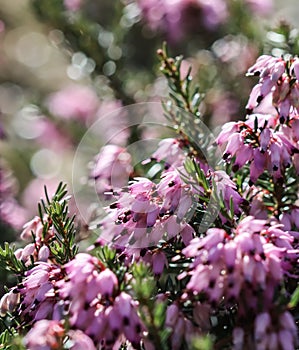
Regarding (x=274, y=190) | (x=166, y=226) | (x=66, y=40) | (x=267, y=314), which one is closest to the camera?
(x=267, y=314)

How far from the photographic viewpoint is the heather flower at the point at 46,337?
2.62 feet

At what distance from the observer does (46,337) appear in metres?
0.80

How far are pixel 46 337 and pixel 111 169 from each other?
0.53 m

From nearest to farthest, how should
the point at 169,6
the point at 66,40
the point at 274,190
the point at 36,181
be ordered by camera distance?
the point at 274,190, the point at 66,40, the point at 169,6, the point at 36,181

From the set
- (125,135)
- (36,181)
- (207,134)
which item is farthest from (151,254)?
(36,181)

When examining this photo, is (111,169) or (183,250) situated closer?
(183,250)

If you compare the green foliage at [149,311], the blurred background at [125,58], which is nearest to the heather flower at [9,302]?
the green foliage at [149,311]

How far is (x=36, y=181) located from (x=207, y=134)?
1202 millimetres

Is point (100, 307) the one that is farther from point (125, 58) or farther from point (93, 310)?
point (125, 58)

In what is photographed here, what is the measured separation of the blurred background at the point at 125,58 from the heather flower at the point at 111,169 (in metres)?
0.35

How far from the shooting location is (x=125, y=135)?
5.61 feet

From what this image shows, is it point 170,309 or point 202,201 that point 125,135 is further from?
point 170,309

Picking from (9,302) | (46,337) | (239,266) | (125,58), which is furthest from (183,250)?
(125,58)

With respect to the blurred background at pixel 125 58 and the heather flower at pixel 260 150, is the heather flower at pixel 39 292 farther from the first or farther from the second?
the blurred background at pixel 125 58
